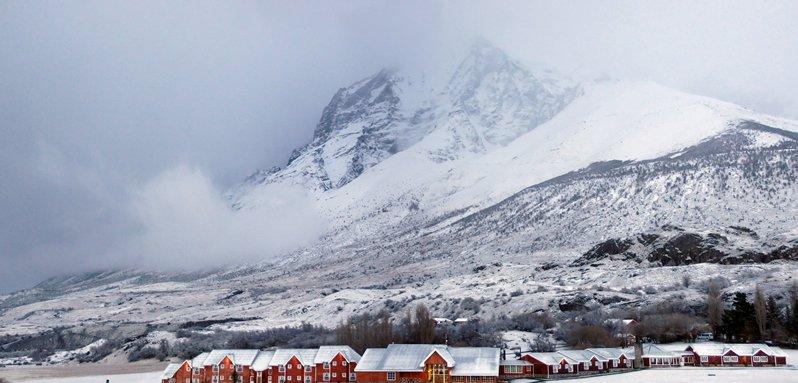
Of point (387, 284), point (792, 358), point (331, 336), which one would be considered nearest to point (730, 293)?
point (792, 358)

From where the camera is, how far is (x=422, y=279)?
19212 centimetres

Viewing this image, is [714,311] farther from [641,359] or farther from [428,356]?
[428,356]

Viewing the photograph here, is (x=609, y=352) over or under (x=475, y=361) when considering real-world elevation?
over

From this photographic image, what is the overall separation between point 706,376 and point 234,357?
48.1m

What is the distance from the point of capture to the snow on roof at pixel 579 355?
76625mm

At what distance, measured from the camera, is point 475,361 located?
232 feet

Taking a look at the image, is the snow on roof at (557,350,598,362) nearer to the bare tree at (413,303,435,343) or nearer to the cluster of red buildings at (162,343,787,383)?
the cluster of red buildings at (162,343,787,383)

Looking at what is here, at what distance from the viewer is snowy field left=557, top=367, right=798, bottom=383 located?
209 feet

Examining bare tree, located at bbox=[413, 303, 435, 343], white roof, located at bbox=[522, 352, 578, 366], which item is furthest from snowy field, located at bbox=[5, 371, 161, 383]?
white roof, located at bbox=[522, 352, 578, 366]

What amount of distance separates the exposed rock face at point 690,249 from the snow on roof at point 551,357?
80.4m

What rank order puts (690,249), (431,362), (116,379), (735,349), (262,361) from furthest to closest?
(690,249) → (116,379) → (262,361) → (735,349) → (431,362)

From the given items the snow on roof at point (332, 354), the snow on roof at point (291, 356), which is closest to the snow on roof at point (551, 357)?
the snow on roof at point (332, 354)

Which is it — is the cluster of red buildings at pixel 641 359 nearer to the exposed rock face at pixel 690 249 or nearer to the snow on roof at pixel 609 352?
the snow on roof at pixel 609 352

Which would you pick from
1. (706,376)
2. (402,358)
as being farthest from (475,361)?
(706,376)
